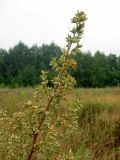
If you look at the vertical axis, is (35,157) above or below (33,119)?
below

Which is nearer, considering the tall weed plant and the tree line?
the tall weed plant

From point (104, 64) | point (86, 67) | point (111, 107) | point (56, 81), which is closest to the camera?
point (56, 81)

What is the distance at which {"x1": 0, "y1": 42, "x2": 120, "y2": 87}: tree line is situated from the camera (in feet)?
162

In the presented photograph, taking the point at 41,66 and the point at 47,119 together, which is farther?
the point at 41,66

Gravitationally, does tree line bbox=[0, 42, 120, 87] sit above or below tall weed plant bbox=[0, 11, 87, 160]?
above

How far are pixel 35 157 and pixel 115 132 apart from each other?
5378 millimetres

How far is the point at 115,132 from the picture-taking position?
7340 mm

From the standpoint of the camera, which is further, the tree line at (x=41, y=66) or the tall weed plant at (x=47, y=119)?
the tree line at (x=41, y=66)

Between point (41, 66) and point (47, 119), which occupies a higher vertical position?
point (41, 66)

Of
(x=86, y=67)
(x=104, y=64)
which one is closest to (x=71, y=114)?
(x=86, y=67)

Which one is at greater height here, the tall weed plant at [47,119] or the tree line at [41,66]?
the tree line at [41,66]

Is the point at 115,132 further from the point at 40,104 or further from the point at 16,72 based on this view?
the point at 16,72

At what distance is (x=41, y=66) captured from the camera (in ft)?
181

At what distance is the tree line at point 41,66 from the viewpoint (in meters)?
49.3
